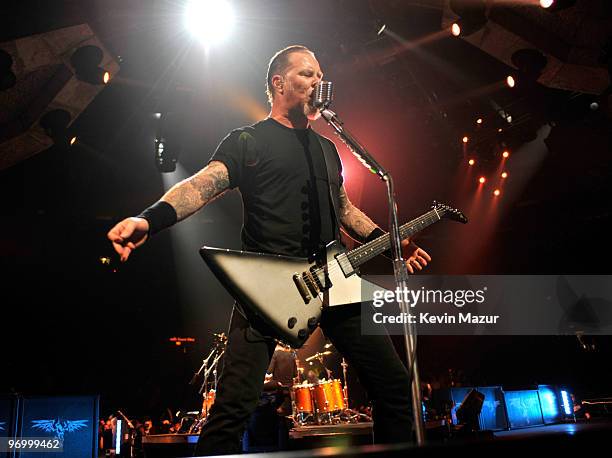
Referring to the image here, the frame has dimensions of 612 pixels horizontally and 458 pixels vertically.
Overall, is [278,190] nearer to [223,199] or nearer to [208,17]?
[208,17]

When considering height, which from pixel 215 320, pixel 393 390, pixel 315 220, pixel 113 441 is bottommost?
pixel 113 441

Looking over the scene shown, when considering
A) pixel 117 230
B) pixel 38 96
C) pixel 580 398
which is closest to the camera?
pixel 117 230

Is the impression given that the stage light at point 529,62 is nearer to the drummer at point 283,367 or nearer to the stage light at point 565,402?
the drummer at point 283,367

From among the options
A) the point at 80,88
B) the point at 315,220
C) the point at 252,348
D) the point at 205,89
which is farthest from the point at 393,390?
the point at 205,89

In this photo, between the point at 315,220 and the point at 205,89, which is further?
the point at 205,89

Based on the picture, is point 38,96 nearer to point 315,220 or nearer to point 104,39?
point 104,39

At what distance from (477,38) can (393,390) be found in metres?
5.15

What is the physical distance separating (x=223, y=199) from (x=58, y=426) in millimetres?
7279

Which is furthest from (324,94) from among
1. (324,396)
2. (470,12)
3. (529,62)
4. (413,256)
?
(324,396)

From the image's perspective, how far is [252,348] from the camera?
209 centimetres

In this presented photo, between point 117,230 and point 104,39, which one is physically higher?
point 104,39

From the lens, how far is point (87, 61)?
5.73m

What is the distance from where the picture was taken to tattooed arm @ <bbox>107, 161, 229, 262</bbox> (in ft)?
5.94

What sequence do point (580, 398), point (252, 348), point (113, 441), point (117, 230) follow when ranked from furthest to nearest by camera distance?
point (580, 398)
point (113, 441)
point (252, 348)
point (117, 230)
